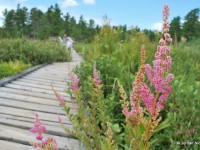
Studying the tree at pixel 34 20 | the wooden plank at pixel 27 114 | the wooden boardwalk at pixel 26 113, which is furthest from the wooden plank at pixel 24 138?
the tree at pixel 34 20

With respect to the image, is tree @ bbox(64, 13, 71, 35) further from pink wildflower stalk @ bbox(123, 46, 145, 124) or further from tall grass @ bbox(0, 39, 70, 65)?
pink wildflower stalk @ bbox(123, 46, 145, 124)

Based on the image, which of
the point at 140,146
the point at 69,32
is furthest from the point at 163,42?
the point at 69,32

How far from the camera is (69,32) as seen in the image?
7500 cm

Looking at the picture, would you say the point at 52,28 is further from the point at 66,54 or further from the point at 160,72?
the point at 160,72

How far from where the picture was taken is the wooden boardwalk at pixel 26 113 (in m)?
3.28

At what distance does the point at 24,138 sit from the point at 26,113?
104 cm

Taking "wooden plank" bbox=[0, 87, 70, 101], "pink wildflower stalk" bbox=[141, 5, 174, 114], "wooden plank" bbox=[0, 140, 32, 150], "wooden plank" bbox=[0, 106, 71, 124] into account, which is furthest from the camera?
"wooden plank" bbox=[0, 87, 70, 101]

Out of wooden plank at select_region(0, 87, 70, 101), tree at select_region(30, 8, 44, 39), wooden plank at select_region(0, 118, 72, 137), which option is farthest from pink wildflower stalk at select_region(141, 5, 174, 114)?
tree at select_region(30, 8, 44, 39)

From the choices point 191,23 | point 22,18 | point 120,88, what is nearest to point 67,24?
point 22,18

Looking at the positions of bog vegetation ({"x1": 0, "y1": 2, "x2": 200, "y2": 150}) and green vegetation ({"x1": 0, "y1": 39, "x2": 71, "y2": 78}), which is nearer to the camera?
bog vegetation ({"x1": 0, "y1": 2, "x2": 200, "y2": 150})

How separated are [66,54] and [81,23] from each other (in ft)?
210

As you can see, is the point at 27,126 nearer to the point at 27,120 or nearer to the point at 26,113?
the point at 27,120

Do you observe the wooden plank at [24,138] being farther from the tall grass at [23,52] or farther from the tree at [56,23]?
the tree at [56,23]

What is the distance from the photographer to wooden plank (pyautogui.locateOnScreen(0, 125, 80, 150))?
3.24 meters
